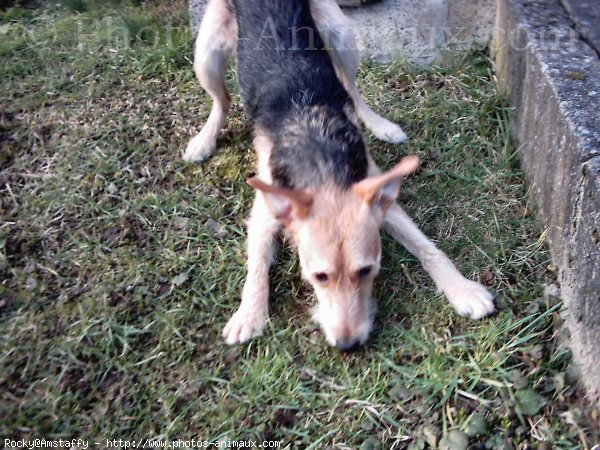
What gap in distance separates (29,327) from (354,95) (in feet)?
8.61

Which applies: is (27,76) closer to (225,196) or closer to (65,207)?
(65,207)

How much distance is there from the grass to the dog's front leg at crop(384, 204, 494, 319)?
7 centimetres

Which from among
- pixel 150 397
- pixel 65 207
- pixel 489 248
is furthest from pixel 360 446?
pixel 65 207

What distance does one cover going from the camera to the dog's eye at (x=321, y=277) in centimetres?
275

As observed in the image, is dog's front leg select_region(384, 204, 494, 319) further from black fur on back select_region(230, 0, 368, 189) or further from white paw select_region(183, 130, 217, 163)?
white paw select_region(183, 130, 217, 163)

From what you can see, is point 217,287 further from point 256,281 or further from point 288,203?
point 288,203

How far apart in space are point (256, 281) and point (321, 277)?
0.56 m

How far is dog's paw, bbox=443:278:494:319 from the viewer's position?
3.01 metres

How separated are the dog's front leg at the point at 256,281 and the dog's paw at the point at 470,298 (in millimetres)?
975

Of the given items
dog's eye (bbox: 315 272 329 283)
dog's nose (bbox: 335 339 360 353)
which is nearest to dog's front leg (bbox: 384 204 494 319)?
dog's nose (bbox: 335 339 360 353)

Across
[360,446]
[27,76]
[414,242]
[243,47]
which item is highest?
[243,47]

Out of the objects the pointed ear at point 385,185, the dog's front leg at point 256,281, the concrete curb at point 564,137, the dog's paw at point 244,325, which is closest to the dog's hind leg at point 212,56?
the dog's front leg at point 256,281

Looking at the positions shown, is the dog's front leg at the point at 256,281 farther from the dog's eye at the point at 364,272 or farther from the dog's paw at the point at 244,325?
the dog's eye at the point at 364,272

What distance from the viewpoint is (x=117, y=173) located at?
157 inches
